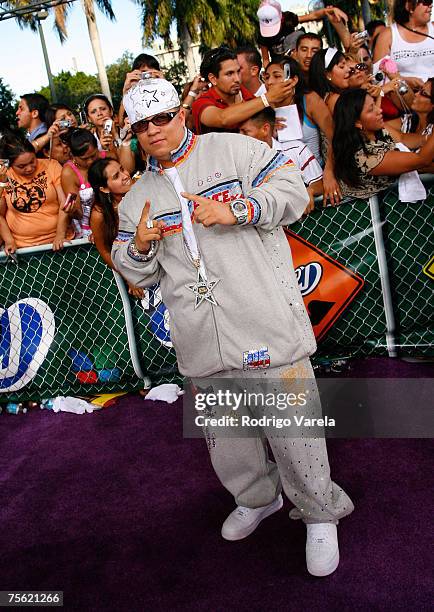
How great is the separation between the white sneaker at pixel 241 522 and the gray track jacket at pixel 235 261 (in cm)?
83

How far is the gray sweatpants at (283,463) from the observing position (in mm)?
2658

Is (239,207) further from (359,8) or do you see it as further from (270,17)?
(359,8)

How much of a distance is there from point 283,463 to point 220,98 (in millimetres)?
2989

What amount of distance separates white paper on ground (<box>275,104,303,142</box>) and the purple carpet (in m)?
2.27

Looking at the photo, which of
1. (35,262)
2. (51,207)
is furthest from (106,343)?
(51,207)

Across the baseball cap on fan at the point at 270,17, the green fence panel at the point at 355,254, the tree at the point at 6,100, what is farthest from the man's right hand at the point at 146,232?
the tree at the point at 6,100

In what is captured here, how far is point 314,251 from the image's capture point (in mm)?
4570

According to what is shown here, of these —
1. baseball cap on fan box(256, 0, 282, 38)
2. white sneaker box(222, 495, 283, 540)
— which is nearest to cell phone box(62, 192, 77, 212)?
baseball cap on fan box(256, 0, 282, 38)

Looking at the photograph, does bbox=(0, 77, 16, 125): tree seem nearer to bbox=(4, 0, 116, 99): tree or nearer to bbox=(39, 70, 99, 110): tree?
bbox=(4, 0, 116, 99): tree

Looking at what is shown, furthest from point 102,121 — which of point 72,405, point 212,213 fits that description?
point 212,213

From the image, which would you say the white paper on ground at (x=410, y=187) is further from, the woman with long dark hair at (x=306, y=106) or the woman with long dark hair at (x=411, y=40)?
the woman with long dark hair at (x=411, y=40)

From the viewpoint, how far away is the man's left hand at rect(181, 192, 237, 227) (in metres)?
2.37

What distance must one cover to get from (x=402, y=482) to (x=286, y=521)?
62cm

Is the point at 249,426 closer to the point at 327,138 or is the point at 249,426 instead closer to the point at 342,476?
the point at 342,476
